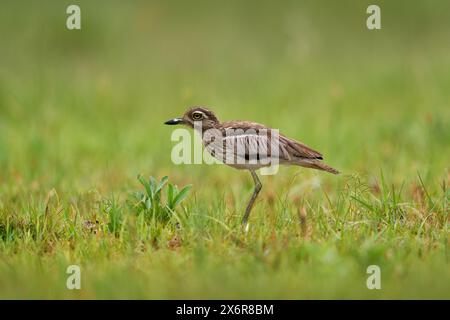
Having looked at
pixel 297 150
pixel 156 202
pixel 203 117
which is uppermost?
pixel 203 117

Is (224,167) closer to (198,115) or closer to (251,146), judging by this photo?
(198,115)

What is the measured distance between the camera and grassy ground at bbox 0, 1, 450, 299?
5.13 m

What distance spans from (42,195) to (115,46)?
6.90 metres

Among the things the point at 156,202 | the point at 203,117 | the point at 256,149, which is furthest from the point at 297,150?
the point at 156,202

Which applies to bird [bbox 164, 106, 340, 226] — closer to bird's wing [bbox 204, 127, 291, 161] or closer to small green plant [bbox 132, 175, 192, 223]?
bird's wing [bbox 204, 127, 291, 161]

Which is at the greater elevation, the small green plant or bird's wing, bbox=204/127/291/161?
bird's wing, bbox=204/127/291/161

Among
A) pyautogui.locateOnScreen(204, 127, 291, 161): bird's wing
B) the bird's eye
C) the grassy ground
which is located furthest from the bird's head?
the grassy ground

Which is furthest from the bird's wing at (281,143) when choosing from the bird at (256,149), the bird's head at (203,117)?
the bird's head at (203,117)

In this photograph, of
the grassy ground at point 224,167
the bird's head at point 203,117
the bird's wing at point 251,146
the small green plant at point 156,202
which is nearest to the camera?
the grassy ground at point 224,167

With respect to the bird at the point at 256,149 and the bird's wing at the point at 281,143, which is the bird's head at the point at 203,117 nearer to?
the bird at the point at 256,149

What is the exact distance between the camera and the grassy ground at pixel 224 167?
513cm

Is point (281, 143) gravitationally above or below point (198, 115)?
below

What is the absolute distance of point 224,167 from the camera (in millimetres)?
9578

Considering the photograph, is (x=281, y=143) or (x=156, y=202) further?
(x=281, y=143)
